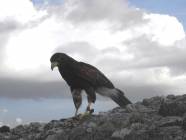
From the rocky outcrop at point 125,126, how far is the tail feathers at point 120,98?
45cm

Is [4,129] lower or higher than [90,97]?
lower

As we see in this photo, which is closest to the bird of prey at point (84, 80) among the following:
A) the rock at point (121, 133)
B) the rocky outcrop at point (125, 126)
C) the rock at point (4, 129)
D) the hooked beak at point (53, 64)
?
the hooked beak at point (53, 64)

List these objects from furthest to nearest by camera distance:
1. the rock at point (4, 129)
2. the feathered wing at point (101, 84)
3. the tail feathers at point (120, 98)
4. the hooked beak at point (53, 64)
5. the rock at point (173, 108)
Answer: the rock at point (4, 129), the tail feathers at point (120, 98), the feathered wing at point (101, 84), the hooked beak at point (53, 64), the rock at point (173, 108)

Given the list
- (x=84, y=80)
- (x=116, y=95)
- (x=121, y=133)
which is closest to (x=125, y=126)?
(x=121, y=133)

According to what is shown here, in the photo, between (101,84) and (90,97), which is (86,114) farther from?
(101,84)

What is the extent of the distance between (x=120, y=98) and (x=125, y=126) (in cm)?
240

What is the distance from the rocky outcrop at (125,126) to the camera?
1833 cm

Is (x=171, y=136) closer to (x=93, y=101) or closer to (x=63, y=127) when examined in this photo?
(x=93, y=101)

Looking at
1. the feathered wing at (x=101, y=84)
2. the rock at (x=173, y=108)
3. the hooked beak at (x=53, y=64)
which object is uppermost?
the hooked beak at (x=53, y=64)

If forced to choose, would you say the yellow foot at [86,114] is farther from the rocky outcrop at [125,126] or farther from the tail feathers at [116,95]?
the tail feathers at [116,95]

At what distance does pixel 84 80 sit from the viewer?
2138cm

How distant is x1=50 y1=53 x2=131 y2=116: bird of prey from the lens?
68.7ft

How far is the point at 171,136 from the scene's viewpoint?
17.7 m

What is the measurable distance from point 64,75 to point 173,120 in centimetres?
488
